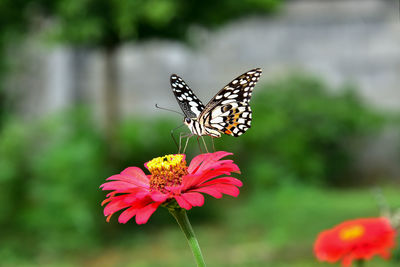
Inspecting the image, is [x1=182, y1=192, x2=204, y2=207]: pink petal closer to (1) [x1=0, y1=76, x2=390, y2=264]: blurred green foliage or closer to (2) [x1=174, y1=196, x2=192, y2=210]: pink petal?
(2) [x1=174, y1=196, x2=192, y2=210]: pink petal

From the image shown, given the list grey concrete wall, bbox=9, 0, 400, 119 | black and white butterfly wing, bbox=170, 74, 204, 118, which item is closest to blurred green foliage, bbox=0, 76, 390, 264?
grey concrete wall, bbox=9, 0, 400, 119

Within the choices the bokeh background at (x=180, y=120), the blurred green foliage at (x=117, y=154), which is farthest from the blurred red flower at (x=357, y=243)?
the blurred green foliage at (x=117, y=154)

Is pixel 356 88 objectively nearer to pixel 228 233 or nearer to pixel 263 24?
pixel 263 24

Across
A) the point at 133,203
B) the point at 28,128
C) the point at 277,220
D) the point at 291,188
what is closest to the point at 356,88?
the point at 291,188

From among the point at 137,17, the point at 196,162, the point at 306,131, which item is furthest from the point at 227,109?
the point at 306,131

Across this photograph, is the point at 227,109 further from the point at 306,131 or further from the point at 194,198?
the point at 306,131
